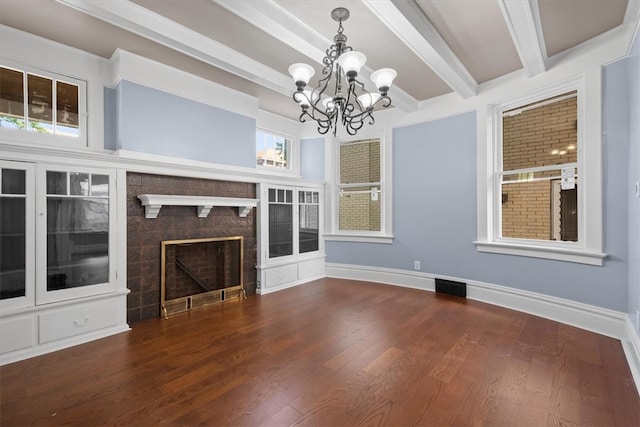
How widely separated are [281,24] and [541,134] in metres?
3.16

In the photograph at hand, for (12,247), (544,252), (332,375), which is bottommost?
(332,375)

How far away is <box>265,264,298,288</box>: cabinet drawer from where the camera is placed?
14.3 ft

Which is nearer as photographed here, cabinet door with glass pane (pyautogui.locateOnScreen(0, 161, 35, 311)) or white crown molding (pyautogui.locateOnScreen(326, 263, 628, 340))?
cabinet door with glass pane (pyautogui.locateOnScreen(0, 161, 35, 311))

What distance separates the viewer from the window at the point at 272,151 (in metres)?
5.00

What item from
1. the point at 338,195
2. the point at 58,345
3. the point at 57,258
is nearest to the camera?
the point at 58,345

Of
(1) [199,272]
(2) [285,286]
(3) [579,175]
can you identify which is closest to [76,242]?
(1) [199,272]

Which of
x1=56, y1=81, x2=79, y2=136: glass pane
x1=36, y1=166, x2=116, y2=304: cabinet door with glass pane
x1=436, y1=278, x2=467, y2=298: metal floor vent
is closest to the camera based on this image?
x1=36, y1=166, x2=116, y2=304: cabinet door with glass pane

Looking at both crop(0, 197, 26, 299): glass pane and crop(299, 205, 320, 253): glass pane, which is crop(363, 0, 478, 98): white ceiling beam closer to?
crop(299, 205, 320, 253): glass pane

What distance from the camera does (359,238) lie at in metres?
5.01

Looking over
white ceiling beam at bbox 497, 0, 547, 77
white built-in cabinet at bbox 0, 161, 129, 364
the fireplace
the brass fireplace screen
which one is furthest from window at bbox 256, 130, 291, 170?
white ceiling beam at bbox 497, 0, 547, 77

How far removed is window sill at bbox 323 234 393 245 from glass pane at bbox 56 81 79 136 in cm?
381

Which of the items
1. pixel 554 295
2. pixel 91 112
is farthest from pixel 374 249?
pixel 91 112

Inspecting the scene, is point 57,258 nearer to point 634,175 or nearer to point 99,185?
point 99,185

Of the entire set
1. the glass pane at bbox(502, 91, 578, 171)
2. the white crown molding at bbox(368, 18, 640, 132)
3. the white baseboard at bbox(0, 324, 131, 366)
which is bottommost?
the white baseboard at bbox(0, 324, 131, 366)
